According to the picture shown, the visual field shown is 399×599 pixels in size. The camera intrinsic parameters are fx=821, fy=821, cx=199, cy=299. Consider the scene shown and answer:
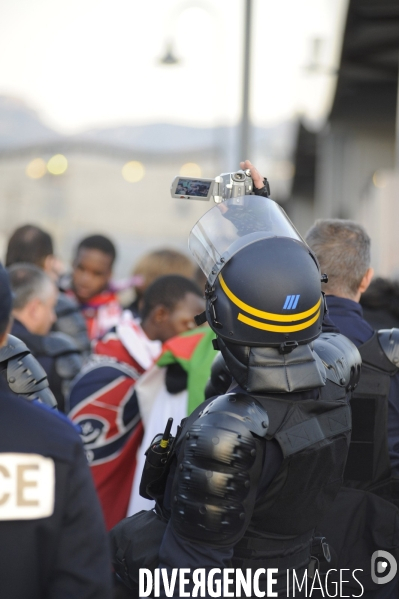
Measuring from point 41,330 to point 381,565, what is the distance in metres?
2.43

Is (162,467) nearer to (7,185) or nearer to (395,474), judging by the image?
(395,474)

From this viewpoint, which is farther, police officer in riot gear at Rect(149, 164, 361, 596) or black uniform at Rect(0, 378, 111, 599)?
police officer in riot gear at Rect(149, 164, 361, 596)

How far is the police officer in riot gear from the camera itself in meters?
2.22

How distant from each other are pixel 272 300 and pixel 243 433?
0.41 metres

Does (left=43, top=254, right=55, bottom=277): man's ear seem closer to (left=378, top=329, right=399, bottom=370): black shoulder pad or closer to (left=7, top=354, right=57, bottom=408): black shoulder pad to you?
(left=7, top=354, right=57, bottom=408): black shoulder pad

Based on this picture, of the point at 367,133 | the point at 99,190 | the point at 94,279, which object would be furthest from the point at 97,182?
the point at 94,279

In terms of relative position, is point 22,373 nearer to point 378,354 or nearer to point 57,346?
point 378,354

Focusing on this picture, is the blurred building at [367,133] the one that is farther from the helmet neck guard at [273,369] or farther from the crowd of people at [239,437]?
the helmet neck guard at [273,369]

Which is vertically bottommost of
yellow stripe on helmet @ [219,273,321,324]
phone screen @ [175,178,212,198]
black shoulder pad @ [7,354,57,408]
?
black shoulder pad @ [7,354,57,408]

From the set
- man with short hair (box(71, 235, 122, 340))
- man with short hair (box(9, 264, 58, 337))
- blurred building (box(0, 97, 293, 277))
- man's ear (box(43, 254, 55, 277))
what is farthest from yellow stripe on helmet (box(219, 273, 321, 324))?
blurred building (box(0, 97, 293, 277))

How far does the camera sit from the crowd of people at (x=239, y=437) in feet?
6.30

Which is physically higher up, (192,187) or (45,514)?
(192,187)

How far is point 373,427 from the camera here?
3.12m

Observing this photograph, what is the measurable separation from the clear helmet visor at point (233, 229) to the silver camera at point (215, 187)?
7cm
